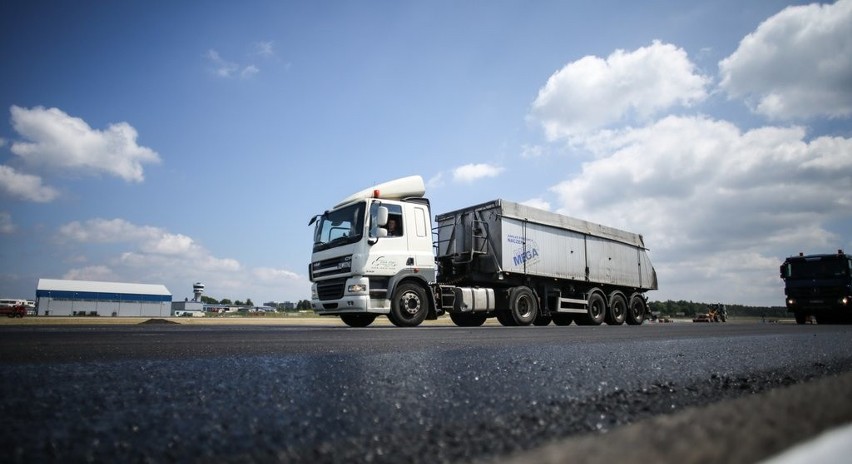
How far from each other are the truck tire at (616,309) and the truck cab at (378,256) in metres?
8.30

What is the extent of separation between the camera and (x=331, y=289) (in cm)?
1086

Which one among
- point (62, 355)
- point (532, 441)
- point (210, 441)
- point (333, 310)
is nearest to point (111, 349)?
point (62, 355)

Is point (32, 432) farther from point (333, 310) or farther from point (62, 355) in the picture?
point (333, 310)

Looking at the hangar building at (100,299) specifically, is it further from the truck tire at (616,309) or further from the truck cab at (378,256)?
the truck tire at (616,309)

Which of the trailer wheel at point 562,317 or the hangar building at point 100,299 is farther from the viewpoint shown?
the hangar building at point 100,299

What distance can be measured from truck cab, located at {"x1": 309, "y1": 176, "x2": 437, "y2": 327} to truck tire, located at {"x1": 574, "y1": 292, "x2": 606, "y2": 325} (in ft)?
22.8

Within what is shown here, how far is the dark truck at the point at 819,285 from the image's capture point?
19.5 metres

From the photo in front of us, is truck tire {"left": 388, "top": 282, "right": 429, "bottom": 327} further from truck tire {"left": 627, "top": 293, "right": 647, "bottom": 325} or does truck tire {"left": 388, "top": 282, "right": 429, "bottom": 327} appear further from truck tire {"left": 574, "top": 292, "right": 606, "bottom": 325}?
truck tire {"left": 627, "top": 293, "right": 647, "bottom": 325}

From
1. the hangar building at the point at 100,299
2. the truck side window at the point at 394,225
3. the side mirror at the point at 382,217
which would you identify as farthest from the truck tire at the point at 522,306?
the hangar building at the point at 100,299

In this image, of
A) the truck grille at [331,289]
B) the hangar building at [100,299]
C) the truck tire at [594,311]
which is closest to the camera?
the truck grille at [331,289]

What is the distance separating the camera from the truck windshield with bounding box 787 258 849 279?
19844 millimetres

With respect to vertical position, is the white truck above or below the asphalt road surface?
above

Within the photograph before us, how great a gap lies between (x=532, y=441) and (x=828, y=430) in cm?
55

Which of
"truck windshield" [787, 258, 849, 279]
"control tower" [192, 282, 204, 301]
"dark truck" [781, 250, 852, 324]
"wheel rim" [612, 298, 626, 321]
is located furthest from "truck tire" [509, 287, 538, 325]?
"control tower" [192, 282, 204, 301]
